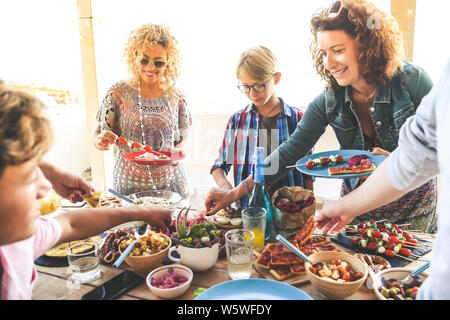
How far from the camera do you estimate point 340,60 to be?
5.55 feet

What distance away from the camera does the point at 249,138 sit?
7.67ft

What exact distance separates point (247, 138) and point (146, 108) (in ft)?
2.68

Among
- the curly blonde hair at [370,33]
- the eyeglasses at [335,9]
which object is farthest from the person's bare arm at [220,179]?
the eyeglasses at [335,9]

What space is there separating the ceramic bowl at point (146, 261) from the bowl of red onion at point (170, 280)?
0.20ft

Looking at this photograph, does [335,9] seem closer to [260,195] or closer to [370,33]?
[370,33]

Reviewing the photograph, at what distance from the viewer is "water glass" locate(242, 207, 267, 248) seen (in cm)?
135

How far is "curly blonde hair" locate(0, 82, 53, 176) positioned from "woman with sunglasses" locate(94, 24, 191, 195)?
1.63 metres

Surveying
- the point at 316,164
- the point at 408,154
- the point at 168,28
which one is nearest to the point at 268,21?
the point at 168,28

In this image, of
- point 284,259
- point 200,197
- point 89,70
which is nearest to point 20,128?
point 284,259

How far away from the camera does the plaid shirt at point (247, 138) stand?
7.36 ft
